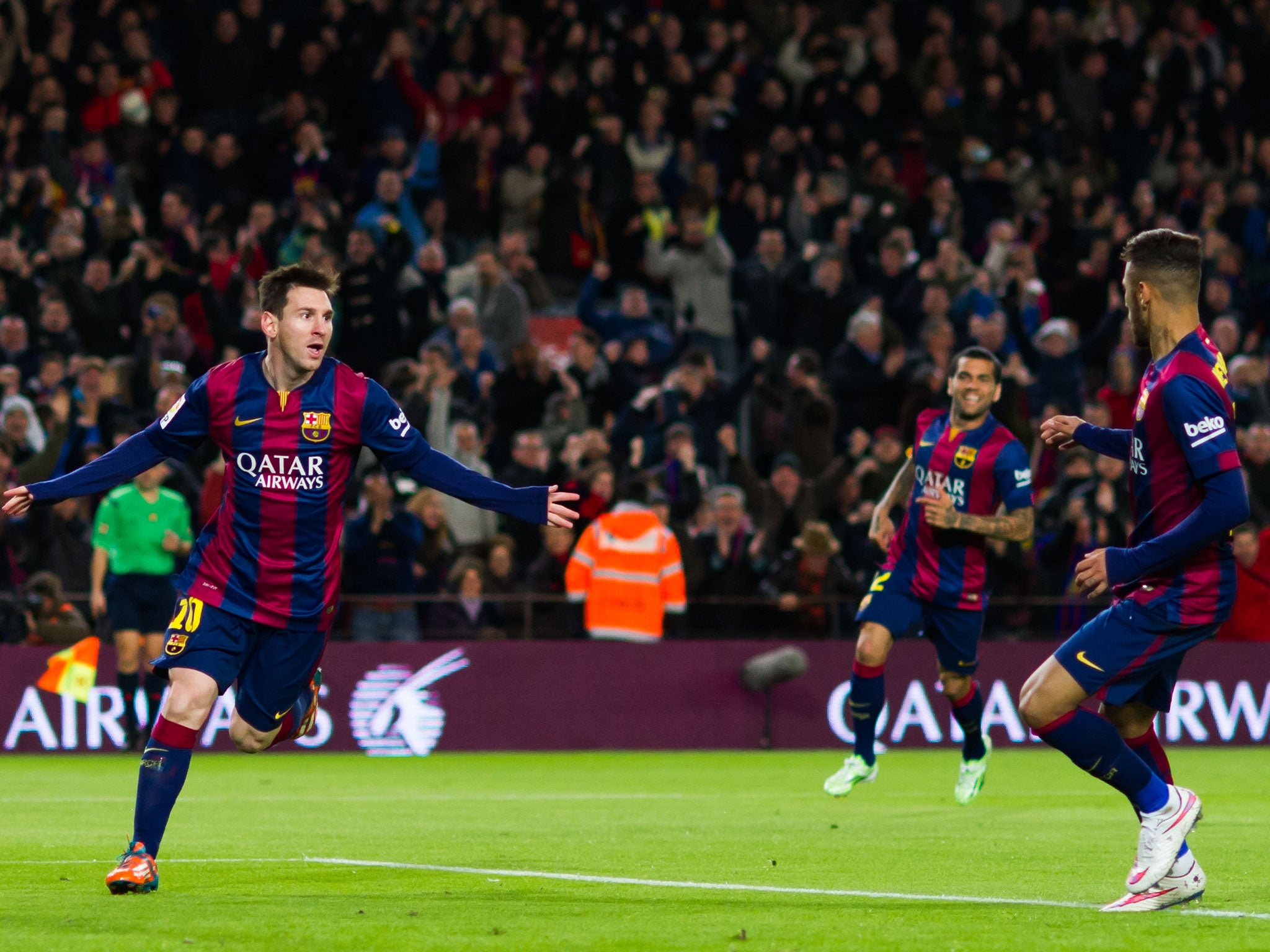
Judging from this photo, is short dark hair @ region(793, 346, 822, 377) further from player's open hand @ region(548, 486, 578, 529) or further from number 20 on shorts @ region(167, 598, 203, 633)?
number 20 on shorts @ region(167, 598, 203, 633)

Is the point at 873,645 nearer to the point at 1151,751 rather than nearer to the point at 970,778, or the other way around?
the point at 970,778

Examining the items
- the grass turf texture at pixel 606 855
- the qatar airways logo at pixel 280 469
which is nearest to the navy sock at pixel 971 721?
the grass turf texture at pixel 606 855

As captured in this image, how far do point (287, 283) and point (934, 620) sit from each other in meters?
5.49

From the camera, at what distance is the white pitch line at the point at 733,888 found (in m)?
6.98

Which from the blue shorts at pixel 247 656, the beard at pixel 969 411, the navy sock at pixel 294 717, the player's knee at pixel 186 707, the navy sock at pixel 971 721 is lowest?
the navy sock at pixel 971 721

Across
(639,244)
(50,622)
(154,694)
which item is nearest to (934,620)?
(154,694)

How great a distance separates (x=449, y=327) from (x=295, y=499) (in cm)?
1140

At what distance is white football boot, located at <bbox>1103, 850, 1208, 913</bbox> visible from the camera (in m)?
6.89

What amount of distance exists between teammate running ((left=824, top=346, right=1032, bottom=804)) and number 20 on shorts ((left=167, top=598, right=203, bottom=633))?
498 cm

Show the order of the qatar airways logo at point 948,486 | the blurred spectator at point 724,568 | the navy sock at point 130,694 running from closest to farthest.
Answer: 1. the qatar airways logo at point 948,486
2. the navy sock at point 130,694
3. the blurred spectator at point 724,568

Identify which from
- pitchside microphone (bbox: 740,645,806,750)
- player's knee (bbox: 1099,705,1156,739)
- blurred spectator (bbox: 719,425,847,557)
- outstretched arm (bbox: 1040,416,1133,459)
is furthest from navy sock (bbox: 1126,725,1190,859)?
blurred spectator (bbox: 719,425,847,557)

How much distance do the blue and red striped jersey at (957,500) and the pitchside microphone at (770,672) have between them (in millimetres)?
5516

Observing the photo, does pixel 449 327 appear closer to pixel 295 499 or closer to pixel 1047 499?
pixel 1047 499

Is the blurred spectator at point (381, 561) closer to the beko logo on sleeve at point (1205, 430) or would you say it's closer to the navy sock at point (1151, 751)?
the navy sock at point (1151, 751)
